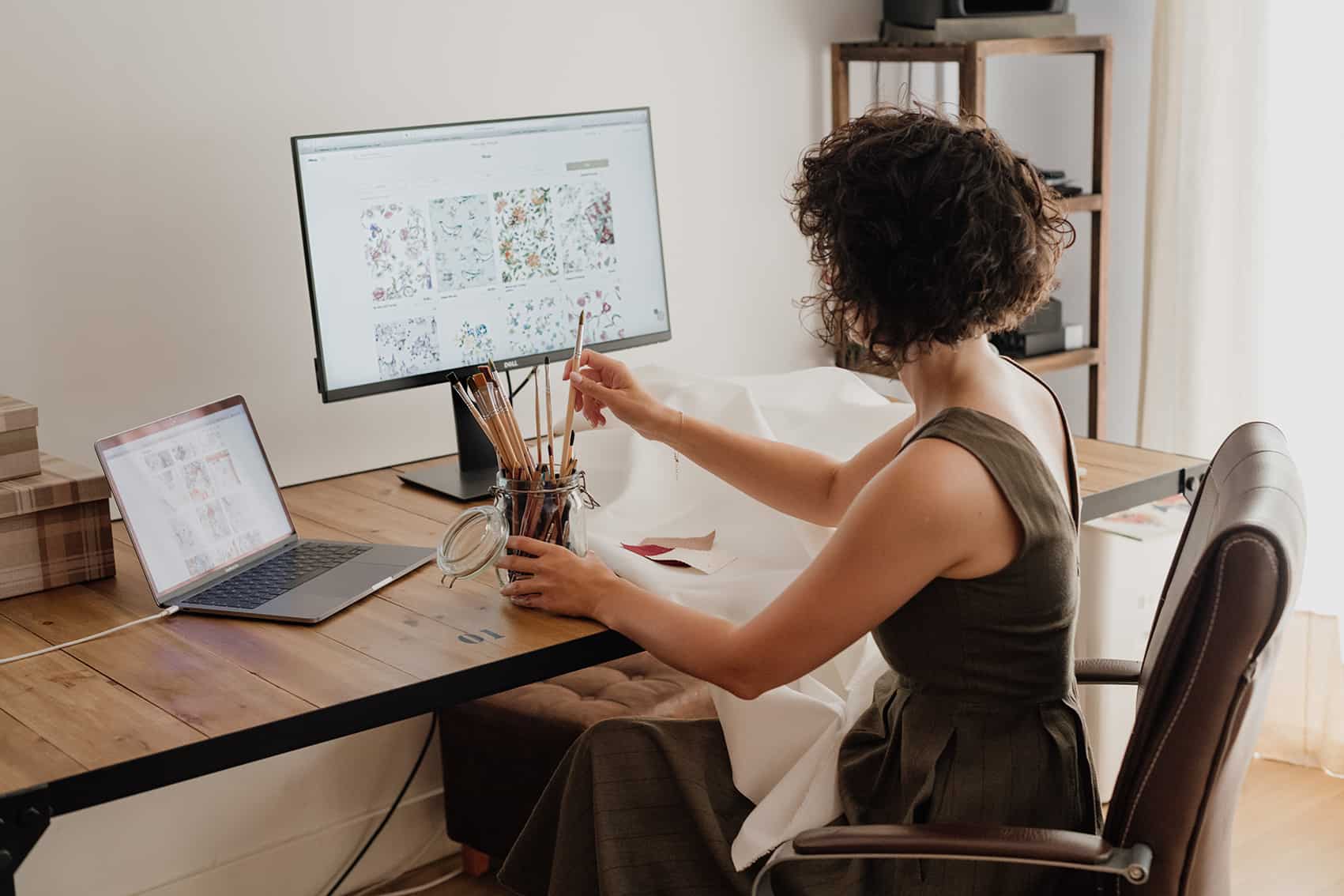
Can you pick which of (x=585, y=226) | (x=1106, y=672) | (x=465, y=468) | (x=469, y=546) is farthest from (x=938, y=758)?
(x=585, y=226)

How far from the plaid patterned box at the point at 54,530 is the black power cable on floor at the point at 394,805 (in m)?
0.82

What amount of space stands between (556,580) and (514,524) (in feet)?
0.35

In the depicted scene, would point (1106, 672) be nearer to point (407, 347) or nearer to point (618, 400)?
point (618, 400)

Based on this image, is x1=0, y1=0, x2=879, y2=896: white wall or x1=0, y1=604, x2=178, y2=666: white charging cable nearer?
x1=0, y1=604, x2=178, y2=666: white charging cable

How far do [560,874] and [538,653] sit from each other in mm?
272

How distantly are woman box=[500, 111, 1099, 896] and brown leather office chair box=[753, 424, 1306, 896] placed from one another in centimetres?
14

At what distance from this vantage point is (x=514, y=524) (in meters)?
1.54

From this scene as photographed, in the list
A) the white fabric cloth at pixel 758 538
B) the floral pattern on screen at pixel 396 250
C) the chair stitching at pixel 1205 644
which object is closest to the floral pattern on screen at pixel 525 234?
the floral pattern on screen at pixel 396 250

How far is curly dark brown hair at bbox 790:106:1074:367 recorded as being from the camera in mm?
1304

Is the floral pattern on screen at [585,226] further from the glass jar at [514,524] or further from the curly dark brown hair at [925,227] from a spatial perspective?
the curly dark brown hair at [925,227]

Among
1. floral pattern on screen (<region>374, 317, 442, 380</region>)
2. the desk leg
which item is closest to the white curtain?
floral pattern on screen (<region>374, 317, 442, 380</region>)

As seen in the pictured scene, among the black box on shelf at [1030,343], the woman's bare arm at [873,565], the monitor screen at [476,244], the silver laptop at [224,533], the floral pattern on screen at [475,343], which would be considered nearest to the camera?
the woman's bare arm at [873,565]

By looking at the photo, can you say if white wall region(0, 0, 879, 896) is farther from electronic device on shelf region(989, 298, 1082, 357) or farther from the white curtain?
the white curtain

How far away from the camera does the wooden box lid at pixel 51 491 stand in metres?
1.54
